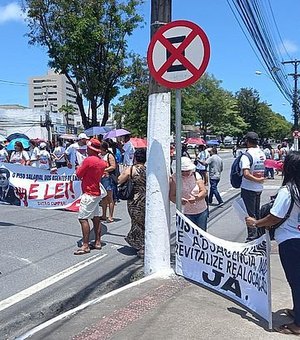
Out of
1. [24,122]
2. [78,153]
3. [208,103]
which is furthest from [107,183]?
[208,103]

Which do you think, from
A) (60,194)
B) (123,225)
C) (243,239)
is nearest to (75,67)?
(60,194)

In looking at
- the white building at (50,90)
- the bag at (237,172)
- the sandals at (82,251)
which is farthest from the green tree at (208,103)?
the sandals at (82,251)

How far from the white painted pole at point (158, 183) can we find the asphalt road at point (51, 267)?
743mm

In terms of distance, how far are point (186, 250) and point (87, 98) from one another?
69.3 feet

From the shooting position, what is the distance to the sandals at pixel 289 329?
153 inches

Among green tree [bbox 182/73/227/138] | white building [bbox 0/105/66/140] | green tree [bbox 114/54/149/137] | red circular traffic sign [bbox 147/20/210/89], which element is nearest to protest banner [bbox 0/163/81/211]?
red circular traffic sign [bbox 147/20/210/89]

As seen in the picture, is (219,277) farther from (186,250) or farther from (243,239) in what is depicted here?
(243,239)

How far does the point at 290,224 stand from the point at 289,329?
878 millimetres

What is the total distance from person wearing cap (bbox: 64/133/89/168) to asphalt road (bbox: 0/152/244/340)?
313 cm

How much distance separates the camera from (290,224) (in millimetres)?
3877

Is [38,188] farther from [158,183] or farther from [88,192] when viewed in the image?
[158,183]

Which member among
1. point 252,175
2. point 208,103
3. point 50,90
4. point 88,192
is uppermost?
point 50,90

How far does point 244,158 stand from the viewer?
7176 mm

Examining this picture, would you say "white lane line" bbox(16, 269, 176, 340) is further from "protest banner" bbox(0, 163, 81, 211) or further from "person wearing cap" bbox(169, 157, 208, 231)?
"protest banner" bbox(0, 163, 81, 211)
